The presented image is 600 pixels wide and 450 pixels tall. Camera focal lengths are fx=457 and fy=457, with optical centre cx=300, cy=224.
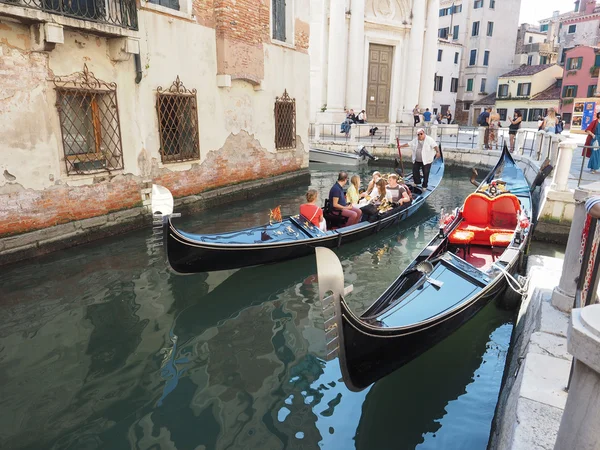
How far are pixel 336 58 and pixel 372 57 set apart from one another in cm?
183

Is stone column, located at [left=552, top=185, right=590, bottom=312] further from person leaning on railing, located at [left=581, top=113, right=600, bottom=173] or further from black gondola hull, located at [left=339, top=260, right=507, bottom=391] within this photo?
person leaning on railing, located at [left=581, top=113, right=600, bottom=173]

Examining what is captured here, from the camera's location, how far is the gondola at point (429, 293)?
7.80ft

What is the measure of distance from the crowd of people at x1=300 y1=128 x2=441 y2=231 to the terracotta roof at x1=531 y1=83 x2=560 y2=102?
1927 cm

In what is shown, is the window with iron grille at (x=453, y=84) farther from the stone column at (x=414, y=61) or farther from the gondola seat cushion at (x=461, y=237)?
the gondola seat cushion at (x=461, y=237)

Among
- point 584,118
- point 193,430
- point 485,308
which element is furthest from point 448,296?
point 584,118

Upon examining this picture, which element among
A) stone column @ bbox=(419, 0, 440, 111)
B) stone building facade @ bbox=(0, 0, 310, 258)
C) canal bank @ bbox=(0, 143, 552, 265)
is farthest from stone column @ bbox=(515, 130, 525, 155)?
stone column @ bbox=(419, 0, 440, 111)

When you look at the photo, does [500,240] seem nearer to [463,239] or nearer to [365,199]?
[463,239]

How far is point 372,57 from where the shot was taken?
645 inches

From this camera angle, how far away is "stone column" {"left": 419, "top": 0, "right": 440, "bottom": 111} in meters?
16.8

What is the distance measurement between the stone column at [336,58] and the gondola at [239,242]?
10.8m

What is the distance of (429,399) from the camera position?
9.59ft

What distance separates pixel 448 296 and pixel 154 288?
2.78 meters

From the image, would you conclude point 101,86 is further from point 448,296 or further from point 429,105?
point 429,105

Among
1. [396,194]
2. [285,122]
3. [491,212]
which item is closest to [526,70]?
[285,122]
